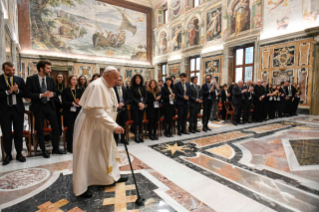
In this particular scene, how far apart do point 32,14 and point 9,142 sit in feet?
46.1

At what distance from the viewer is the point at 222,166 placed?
3.35 m

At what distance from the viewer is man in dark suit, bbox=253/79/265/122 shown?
7.98m

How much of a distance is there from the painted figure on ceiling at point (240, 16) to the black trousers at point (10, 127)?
12.4m

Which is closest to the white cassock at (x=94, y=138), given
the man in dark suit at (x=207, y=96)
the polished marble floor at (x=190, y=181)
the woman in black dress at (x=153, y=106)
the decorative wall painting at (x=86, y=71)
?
the polished marble floor at (x=190, y=181)

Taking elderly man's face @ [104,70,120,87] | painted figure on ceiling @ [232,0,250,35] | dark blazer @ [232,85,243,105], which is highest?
painted figure on ceiling @ [232,0,250,35]

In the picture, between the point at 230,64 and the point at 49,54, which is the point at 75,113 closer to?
the point at 230,64

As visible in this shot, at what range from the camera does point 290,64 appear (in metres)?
9.62

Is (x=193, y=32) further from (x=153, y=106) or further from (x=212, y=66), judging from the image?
(x=153, y=106)

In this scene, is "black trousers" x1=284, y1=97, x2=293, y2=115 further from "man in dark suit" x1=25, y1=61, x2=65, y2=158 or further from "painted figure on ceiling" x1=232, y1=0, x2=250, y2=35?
"man in dark suit" x1=25, y1=61, x2=65, y2=158

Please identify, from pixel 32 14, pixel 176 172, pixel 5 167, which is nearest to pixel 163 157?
pixel 176 172

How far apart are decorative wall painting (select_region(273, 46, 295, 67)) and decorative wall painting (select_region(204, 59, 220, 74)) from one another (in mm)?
3719

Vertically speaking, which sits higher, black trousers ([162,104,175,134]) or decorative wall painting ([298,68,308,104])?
decorative wall painting ([298,68,308,104])

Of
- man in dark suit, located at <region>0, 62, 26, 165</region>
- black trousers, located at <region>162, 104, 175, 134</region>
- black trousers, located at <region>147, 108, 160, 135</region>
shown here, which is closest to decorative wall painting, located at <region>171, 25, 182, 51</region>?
black trousers, located at <region>162, 104, 175, 134</region>

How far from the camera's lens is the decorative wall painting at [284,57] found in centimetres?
951
